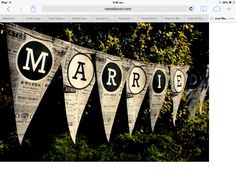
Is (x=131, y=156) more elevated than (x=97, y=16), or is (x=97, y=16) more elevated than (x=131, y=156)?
(x=97, y=16)

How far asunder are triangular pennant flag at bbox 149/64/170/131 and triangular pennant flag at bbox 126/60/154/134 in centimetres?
10

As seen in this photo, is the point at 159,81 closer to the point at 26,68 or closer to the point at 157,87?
the point at 157,87

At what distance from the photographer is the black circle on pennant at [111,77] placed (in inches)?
97.2

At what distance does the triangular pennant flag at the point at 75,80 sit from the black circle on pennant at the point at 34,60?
163 millimetres

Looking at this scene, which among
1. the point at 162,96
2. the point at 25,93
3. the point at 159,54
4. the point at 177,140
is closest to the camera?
the point at 25,93

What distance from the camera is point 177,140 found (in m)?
4.66

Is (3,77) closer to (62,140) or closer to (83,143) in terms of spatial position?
(62,140)

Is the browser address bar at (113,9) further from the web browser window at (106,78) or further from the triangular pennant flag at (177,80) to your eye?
the triangular pennant flag at (177,80)

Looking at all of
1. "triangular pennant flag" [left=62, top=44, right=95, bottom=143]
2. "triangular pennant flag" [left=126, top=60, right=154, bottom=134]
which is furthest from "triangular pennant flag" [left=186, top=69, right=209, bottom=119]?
"triangular pennant flag" [left=62, top=44, right=95, bottom=143]

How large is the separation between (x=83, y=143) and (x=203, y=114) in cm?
191

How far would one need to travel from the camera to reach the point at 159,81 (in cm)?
296

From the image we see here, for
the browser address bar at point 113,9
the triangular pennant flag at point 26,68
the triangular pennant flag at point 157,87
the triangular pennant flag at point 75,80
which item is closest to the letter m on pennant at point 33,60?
the triangular pennant flag at point 26,68

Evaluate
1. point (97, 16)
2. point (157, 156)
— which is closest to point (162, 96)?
point (97, 16)

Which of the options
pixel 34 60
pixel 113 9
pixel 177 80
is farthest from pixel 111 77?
pixel 177 80
